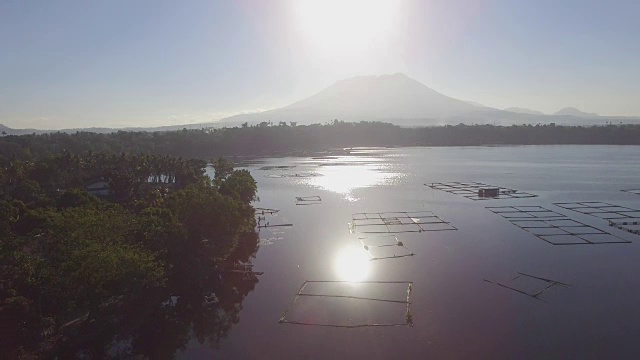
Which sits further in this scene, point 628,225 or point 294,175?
point 294,175

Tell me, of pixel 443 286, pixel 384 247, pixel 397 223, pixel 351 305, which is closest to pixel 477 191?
pixel 397 223

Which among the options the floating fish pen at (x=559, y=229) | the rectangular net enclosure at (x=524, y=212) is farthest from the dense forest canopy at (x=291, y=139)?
the floating fish pen at (x=559, y=229)

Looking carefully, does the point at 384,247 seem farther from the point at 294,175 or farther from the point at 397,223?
the point at 294,175

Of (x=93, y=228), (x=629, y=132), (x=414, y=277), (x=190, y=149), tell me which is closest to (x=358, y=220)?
(x=414, y=277)

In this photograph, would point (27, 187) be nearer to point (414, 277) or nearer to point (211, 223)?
point (211, 223)

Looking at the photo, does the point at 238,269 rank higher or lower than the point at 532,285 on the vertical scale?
lower

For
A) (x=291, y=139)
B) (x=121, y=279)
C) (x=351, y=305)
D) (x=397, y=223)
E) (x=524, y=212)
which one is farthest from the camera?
(x=291, y=139)
